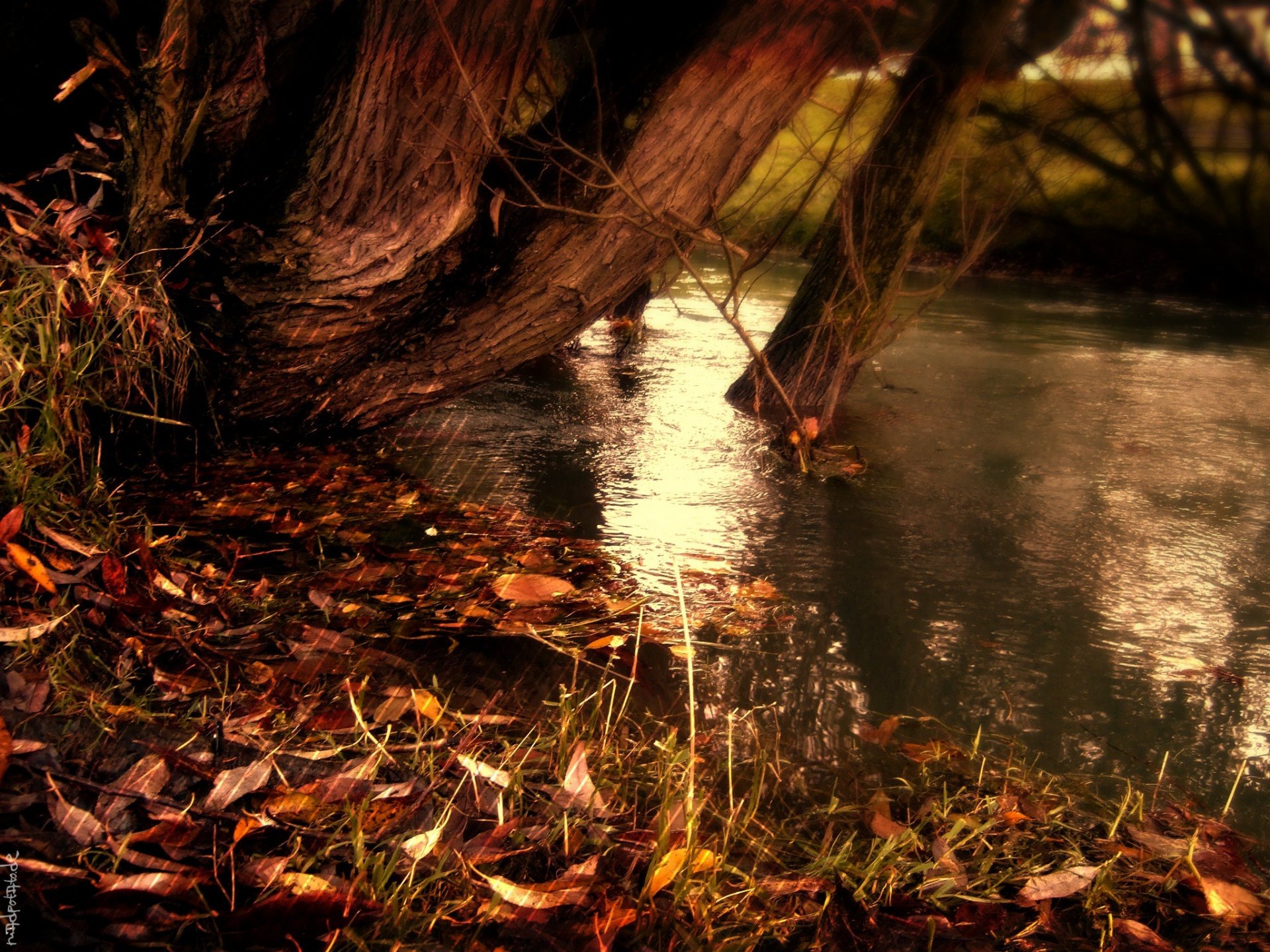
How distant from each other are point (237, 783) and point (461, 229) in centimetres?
226

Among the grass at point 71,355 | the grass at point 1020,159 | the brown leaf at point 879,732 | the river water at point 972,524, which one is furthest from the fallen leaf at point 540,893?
the grass at point 1020,159

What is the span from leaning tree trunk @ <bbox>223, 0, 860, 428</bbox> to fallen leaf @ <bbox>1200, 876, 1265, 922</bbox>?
9.14ft

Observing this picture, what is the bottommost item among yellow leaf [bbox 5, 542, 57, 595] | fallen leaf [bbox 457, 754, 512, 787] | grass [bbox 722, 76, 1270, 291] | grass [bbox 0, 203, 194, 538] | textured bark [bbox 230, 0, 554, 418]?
fallen leaf [bbox 457, 754, 512, 787]

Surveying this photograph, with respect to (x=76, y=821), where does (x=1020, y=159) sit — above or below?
above

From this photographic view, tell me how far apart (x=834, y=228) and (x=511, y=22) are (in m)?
2.56

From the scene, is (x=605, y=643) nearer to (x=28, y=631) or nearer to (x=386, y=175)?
(x=28, y=631)

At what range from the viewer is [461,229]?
3.44m

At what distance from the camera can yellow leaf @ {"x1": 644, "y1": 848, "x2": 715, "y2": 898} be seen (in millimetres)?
1649

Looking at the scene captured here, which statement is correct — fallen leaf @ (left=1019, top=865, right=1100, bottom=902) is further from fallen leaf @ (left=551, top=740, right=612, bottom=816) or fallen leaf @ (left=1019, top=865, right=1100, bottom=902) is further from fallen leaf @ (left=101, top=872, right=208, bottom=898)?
fallen leaf @ (left=101, top=872, right=208, bottom=898)

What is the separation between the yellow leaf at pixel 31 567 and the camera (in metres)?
2.21

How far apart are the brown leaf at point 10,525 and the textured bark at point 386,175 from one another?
4.26 feet

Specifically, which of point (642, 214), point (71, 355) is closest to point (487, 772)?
point (71, 355)

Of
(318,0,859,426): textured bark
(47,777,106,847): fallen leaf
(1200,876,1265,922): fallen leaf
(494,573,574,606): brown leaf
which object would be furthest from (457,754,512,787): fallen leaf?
(318,0,859,426): textured bark

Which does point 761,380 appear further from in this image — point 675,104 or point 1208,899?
point 1208,899
